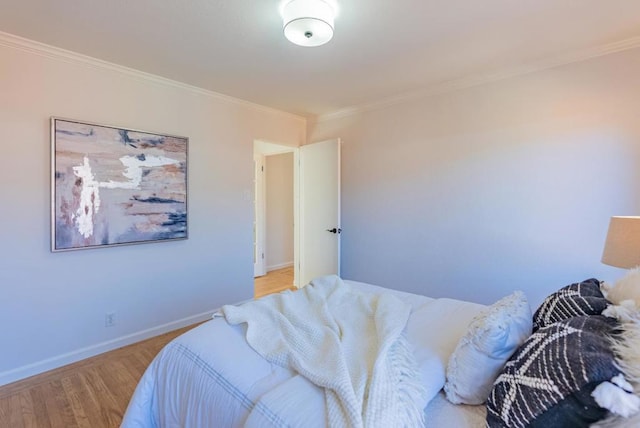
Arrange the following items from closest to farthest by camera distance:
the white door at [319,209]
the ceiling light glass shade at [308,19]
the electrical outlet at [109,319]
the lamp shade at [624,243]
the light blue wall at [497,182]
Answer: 1. the lamp shade at [624,243]
2. the ceiling light glass shade at [308,19]
3. the light blue wall at [497,182]
4. the electrical outlet at [109,319]
5. the white door at [319,209]

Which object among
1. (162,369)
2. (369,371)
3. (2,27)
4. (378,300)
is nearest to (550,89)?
(378,300)

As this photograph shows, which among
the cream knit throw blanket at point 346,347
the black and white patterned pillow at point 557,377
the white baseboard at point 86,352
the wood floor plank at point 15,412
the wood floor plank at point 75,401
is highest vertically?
the black and white patterned pillow at point 557,377


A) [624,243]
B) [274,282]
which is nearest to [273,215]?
[274,282]

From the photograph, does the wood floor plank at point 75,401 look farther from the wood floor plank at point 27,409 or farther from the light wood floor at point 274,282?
the light wood floor at point 274,282

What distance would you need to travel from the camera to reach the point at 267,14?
73.4 inches

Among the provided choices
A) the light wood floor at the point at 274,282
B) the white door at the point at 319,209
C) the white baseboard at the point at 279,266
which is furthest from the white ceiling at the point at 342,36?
the white baseboard at the point at 279,266

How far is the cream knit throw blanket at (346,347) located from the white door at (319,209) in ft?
5.66

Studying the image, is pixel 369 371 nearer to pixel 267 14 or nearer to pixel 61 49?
pixel 267 14

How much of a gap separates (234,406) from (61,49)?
2750 millimetres

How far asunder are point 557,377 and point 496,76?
2.67m

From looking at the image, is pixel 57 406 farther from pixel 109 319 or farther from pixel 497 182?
pixel 497 182

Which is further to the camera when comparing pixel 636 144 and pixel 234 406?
pixel 636 144

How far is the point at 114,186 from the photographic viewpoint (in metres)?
2.59

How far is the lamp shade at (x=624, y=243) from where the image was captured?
153cm
